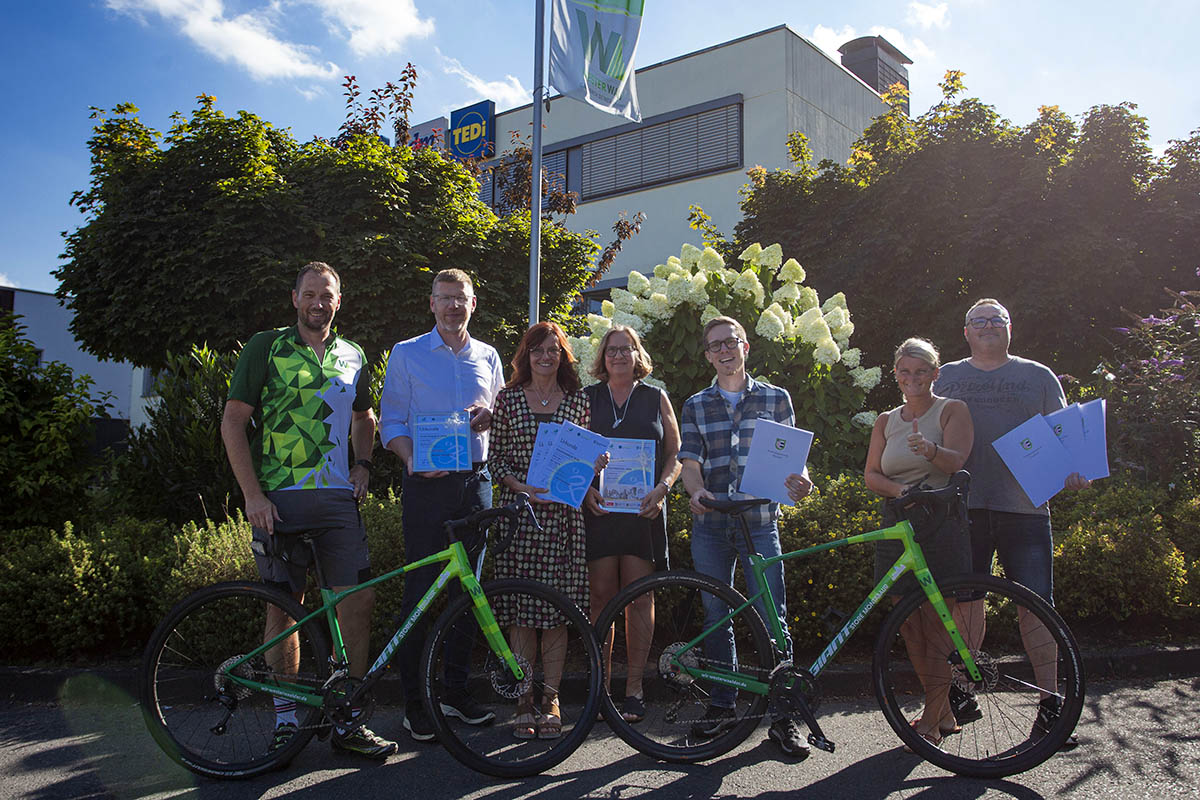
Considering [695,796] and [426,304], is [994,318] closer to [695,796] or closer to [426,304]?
[695,796]

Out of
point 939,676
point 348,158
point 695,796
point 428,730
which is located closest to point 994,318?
point 939,676

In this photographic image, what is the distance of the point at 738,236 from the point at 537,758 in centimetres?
1461

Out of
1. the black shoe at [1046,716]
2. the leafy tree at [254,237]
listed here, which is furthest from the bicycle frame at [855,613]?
the leafy tree at [254,237]

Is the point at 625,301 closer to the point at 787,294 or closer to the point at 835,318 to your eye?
the point at 787,294

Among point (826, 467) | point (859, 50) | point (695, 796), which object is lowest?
point (695, 796)

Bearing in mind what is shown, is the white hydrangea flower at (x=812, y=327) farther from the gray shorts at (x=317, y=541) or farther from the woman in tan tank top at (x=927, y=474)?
the gray shorts at (x=317, y=541)

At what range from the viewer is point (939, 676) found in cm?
373

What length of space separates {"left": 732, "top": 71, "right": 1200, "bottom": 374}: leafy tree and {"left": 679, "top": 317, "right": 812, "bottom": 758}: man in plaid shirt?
1112 cm

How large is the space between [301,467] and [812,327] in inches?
191

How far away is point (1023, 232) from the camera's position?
1403 centimetres

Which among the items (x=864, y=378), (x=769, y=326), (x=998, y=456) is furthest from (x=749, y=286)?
(x=998, y=456)

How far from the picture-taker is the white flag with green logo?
920cm

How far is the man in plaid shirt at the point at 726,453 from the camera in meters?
4.00

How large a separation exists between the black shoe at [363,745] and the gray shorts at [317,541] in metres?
0.63
